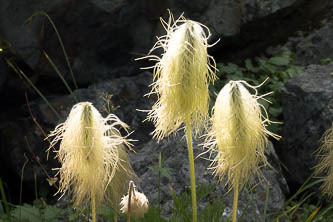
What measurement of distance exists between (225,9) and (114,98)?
1.66m

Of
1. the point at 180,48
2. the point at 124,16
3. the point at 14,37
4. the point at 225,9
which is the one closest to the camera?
the point at 180,48

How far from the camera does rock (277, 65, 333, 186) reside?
15.3 feet

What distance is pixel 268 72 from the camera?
6.16 meters

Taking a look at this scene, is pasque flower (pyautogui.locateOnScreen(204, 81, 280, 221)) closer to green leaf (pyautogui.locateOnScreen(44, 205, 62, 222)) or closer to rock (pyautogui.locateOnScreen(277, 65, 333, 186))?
green leaf (pyautogui.locateOnScreen(44, 205, 62, 222))

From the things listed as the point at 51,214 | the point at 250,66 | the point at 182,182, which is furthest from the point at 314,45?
the point at 51,214

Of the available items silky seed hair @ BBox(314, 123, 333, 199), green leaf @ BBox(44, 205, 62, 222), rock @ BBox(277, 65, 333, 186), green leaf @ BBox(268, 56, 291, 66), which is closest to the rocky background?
rock @ BBox(277, 65, 333, 186)

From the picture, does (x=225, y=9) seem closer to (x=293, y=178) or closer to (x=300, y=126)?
(x=300, y=126)

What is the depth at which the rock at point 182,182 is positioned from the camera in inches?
137

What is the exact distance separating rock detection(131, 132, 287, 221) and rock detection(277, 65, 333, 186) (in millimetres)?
963

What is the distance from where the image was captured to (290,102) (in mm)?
5004

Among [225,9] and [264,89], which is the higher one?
[225,9]

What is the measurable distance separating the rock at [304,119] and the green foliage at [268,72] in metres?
0.65

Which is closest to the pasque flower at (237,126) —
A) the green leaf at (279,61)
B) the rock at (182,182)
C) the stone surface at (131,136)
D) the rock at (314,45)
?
the rock at (182,182)

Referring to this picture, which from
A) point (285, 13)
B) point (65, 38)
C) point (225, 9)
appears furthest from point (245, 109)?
point (285, 13)
